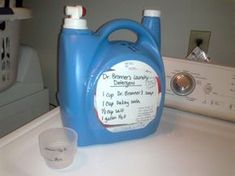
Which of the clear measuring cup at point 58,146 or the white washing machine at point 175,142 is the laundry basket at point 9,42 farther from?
the clear measuring cup at point 58,146

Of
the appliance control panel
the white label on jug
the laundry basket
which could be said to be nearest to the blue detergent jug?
the white label on jug

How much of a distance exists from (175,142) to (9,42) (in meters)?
0.72

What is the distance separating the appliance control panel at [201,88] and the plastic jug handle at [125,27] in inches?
5.8

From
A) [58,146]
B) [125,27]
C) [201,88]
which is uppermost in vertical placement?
[125,27]

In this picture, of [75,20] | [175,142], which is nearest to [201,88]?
[175,142]

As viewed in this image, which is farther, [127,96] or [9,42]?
[9,42]

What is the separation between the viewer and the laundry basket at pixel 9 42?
0.90 metres

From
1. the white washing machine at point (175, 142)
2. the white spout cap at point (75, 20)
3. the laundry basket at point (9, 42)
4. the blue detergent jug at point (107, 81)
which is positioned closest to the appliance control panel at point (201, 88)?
the white washing machine at point (175, 142)

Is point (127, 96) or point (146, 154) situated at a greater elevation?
point (127, 96)

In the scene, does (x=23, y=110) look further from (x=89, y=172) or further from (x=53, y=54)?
(x=89, y=172)

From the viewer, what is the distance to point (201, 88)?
761 millimetres

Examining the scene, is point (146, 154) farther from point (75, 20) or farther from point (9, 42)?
point (9, 42)

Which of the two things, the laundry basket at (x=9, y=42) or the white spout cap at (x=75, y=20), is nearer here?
the white spout cap at (x=75, y=20)

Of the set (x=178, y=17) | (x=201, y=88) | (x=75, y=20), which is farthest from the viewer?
(x=178, y=17)
